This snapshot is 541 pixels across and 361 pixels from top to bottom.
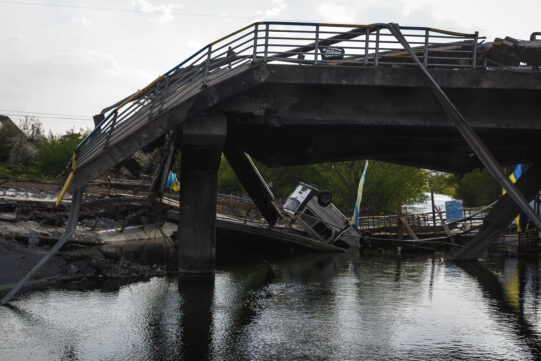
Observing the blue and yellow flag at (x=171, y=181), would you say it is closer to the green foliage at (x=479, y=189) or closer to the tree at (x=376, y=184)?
the tree at (x=376, y=184)

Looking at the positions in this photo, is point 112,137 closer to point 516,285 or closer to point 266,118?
point 266,118

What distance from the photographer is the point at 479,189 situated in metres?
55.1

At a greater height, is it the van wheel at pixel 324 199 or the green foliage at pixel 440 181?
the green foliage at pixel 440 181

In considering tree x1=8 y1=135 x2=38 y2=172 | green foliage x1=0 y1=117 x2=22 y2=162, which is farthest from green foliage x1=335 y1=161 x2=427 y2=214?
green foliage x1=0 y1=117 x2=22 y2=162

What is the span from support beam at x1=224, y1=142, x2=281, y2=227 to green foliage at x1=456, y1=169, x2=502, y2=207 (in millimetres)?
29678

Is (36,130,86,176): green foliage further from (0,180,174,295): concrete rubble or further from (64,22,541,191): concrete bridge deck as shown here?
(64,22,541,191): concrete bridge deck

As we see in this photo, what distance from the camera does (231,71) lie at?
1650 centimetres

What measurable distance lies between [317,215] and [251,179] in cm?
725

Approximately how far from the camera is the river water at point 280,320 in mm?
10867

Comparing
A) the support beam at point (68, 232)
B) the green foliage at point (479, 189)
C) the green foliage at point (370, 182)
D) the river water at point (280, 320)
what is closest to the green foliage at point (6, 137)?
the green foliage at point (370, 182)

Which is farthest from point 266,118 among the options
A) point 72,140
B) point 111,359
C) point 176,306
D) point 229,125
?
point 72,140

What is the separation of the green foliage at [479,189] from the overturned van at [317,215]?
77.9 ft

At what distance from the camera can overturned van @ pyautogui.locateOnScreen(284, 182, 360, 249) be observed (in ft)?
97.0

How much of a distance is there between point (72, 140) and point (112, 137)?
206ft
